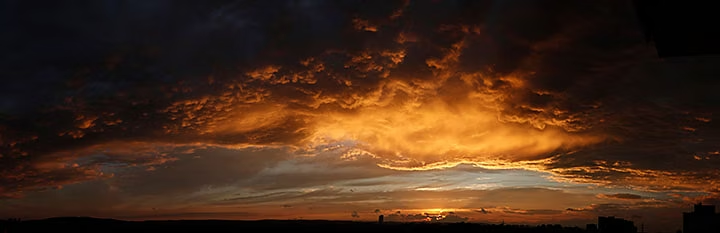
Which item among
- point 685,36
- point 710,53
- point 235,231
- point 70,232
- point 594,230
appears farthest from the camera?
point 235,231

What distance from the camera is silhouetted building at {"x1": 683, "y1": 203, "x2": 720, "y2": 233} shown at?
74.2m

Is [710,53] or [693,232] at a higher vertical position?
[710,53]

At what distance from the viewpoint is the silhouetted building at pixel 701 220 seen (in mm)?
74188

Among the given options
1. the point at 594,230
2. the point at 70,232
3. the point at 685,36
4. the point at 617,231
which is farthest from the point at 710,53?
the point at 70,232

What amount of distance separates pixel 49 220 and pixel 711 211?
625ft

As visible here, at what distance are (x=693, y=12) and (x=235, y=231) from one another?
556 feet

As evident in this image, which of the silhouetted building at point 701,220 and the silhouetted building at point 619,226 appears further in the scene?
the silhouetted building at point 619,226

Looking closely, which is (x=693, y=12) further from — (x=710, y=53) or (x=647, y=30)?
(x=710, y=53)

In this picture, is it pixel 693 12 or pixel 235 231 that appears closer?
pixel 693 12

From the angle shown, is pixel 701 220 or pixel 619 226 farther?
pixel 619 226

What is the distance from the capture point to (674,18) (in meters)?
10.3

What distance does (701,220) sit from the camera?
248ft

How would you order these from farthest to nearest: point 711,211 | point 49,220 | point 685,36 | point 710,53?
point 49,220, point 711,211, point 710,53, point 685,36

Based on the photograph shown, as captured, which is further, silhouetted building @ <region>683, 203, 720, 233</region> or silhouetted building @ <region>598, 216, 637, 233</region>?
silhouetted building @ <region>598, 216, 637, 233</region>
